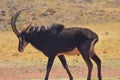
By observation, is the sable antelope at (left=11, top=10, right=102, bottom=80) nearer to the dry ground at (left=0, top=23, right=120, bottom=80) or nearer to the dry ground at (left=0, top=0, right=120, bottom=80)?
the dry ground at (left=0, top=23, right=120, bottom=80)

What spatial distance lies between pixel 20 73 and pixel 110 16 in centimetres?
3382

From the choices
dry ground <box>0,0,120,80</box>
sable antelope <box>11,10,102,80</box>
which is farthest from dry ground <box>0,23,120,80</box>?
sable antelope <box>11,10,102,80</box>

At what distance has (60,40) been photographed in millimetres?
16719

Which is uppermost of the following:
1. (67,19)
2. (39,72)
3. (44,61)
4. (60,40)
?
(60,40)

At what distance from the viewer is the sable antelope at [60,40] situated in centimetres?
1636

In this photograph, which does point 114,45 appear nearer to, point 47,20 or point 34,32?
point 47,20

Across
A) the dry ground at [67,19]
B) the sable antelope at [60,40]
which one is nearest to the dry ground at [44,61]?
the dry ground at [67,19]

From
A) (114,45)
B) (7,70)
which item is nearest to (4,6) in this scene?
(114,45)

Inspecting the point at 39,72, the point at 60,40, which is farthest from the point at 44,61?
the point at 60,40

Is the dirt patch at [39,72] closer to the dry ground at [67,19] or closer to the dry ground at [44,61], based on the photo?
the dry ground at [44,61]

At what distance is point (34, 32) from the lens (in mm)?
17031

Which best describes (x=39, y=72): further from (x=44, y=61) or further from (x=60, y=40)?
(x=60, y=40)

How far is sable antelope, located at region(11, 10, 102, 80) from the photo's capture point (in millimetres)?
16359

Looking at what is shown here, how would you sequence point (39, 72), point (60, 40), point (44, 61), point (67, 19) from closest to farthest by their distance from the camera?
1. point (60, 40)
2. point (39, 72)
3. point (44, 61)
4. point (67, 19)
